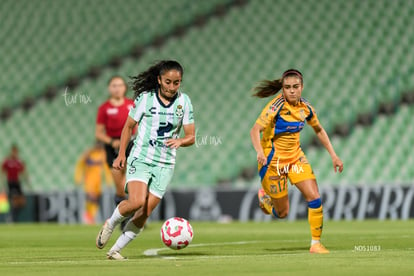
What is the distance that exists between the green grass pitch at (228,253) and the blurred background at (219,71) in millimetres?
5301

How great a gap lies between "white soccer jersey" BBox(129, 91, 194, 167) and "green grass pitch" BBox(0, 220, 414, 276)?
0.95 meters

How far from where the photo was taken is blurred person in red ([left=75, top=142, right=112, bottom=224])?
1772 centimetres

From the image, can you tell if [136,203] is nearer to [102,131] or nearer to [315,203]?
[315,203]

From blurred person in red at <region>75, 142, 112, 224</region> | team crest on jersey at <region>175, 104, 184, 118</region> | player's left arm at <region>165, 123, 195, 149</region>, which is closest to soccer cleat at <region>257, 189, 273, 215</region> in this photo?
player's left arm at <region>165, 123, 195, 149</region>

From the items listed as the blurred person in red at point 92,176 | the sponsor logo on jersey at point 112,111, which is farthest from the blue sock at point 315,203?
the blurred person in red at point 92,176

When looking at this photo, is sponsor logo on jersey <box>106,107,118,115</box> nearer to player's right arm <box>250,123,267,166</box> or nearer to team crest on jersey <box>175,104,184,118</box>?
player's right arm <box>250,123,267,166</box>

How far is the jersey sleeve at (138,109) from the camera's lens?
8148 mm

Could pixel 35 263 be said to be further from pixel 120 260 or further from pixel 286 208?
pixel 286 208

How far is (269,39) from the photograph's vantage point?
2270 cm

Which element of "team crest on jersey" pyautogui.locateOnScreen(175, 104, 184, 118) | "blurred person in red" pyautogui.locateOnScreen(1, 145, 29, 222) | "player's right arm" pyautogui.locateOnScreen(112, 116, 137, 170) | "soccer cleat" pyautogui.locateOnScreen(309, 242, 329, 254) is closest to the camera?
"player's right arm" pyautogui.locateOnScreen(112, 116, 137, 170)

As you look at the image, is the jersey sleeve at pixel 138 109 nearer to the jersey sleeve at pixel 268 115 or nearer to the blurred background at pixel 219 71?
the jersey sleeve at pixel 268 115

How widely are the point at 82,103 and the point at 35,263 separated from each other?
48.6 ft

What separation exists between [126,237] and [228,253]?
1.24 metres

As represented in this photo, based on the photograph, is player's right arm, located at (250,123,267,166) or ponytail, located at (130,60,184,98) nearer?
ponytail, located at (130,60,184,98)
